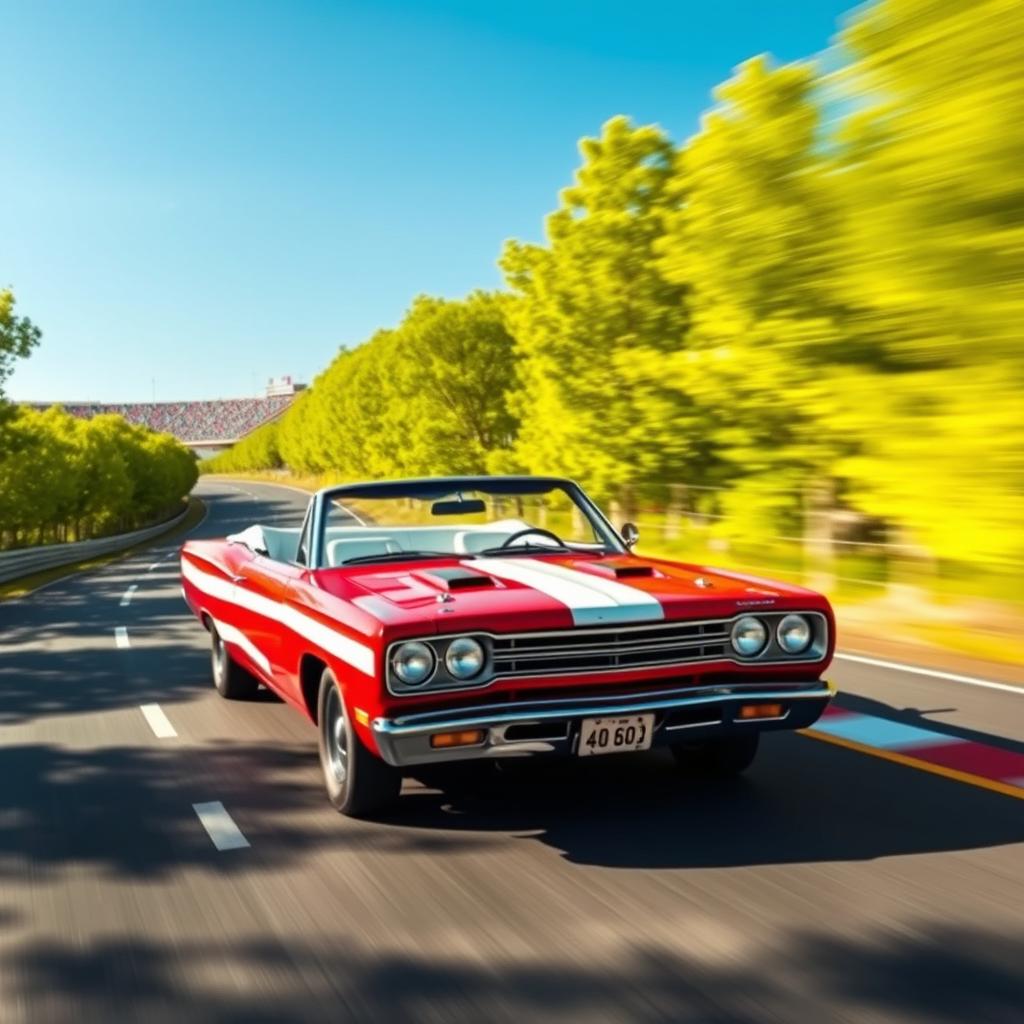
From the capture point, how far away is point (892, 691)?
7918mm

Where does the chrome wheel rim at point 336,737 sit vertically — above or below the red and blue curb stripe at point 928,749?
above

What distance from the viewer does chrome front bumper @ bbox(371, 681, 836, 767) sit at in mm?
4410

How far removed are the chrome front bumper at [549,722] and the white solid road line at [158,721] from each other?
3187mm

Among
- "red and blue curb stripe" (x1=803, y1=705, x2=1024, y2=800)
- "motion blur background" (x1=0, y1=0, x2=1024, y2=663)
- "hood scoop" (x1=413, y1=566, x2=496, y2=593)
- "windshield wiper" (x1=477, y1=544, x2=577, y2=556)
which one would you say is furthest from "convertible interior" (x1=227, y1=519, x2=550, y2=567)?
"motion blur background" (x1=0, y1=0, x2=1024, y2=663)

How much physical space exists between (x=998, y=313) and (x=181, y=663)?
311 inches

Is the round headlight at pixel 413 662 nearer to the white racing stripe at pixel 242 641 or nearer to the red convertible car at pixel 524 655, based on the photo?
the red convertible car at pixel 524 655

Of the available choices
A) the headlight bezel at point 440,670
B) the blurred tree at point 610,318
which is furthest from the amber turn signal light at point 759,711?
the blurred tree at point 610,318

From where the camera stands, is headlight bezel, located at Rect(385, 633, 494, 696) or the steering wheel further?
the steering wheel

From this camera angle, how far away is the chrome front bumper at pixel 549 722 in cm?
441

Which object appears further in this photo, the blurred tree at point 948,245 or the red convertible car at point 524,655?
the blurred tree at point 948,245

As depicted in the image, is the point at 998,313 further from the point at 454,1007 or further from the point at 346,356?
the point at 346,356

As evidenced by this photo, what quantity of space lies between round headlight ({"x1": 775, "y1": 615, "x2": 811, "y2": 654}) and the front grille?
1.20ft

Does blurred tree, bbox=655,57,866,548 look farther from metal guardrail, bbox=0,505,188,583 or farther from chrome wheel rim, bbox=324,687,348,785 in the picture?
metal guardrail, bbox=0,505,188,583

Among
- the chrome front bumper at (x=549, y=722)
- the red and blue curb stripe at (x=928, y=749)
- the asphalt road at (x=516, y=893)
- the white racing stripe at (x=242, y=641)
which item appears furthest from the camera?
the white racing stripe at (x=242, y=641)
